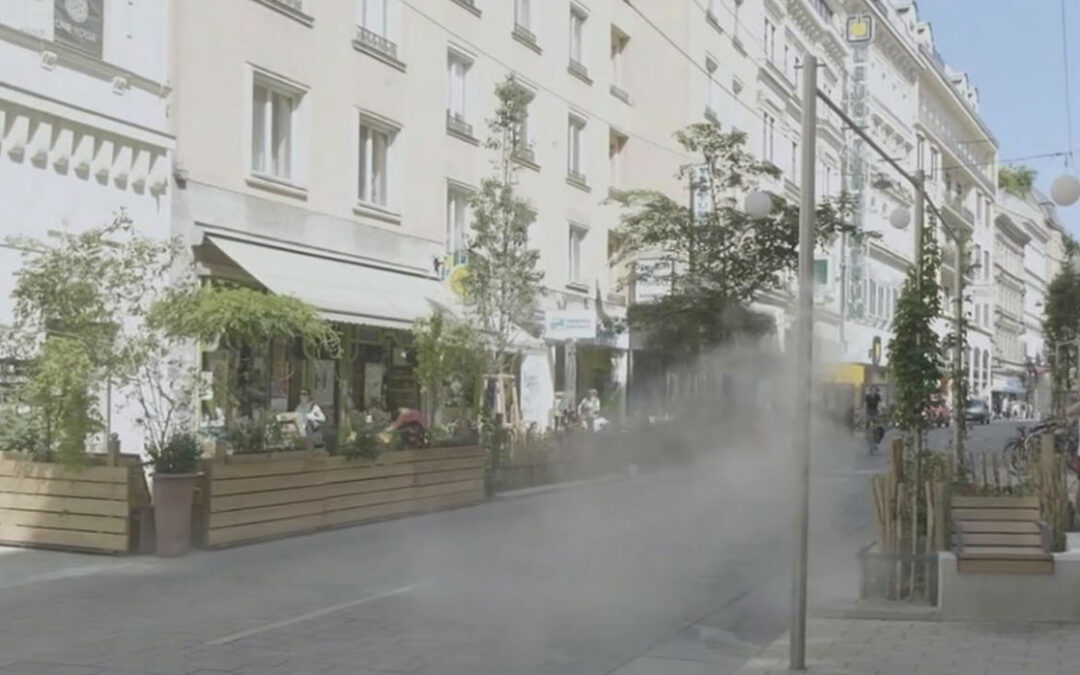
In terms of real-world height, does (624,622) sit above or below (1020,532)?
below

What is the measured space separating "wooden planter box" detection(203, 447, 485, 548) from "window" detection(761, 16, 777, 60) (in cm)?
3126

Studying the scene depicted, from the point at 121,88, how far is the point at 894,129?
5049cm

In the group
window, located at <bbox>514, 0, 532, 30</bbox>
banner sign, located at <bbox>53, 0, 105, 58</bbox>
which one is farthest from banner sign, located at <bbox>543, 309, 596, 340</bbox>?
banner sign, located at <bbox>53, 0, 105, 58</bbox>

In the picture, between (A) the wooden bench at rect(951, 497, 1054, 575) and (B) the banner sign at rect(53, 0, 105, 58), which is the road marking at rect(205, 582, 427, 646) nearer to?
(A) the wooden bench at rect(951, 497, 1054, 575)

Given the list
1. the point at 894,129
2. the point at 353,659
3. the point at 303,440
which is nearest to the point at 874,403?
the point at 303,440

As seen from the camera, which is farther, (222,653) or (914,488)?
(914,488)

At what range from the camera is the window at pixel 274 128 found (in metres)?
21.1

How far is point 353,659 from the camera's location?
768cm

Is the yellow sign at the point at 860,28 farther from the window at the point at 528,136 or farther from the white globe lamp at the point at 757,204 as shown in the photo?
the white globe lamp at the point at 757,204

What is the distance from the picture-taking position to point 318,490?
1455cm

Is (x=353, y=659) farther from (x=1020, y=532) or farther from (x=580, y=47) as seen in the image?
(x=580, y=47)

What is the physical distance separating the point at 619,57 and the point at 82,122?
72.8 ft

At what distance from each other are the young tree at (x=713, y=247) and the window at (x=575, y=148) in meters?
3.33

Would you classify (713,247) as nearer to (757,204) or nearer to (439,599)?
(757,204)
